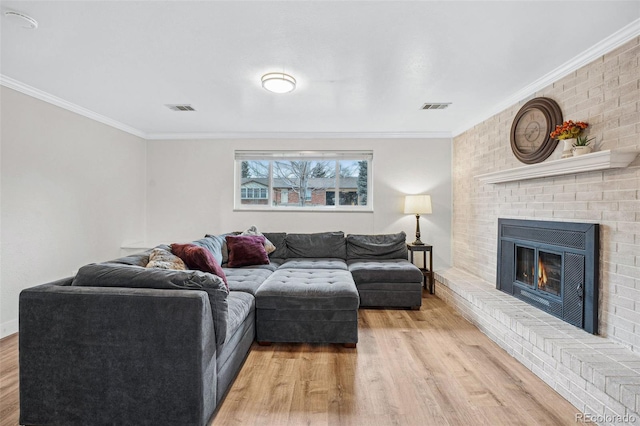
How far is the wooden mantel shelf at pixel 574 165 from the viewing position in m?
2.05

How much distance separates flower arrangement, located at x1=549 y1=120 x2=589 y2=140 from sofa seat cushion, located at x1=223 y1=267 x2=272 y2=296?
2888 mm

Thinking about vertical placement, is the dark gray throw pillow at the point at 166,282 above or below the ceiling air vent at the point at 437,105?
below

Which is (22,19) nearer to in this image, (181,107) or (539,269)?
(181,107)

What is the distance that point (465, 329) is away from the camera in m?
3.21

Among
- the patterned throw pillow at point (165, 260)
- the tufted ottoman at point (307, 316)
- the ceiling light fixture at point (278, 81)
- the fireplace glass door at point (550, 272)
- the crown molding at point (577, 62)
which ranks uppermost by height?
the crown molding at point (577, 62)

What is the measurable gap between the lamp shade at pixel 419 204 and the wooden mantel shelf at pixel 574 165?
50.9 inches

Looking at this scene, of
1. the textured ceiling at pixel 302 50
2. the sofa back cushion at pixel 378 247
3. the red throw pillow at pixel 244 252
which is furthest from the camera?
the sofa back cushion at pixel 378 247

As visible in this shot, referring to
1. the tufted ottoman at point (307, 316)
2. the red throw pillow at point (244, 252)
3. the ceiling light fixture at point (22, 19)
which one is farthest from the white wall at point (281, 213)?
the ceiling light fixture at point (22, 19)

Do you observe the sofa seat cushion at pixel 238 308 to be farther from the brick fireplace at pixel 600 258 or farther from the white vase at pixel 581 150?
the white vase at pixel 581 150

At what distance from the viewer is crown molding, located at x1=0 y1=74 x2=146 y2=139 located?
2.94 m

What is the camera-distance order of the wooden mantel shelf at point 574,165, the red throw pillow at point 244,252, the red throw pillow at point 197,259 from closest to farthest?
the wooden mantel shelf at point 574,165 → the red throw pillow at point 197,259 → the red throw pillow at point 244,252

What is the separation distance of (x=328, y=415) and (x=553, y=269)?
93.4 inches

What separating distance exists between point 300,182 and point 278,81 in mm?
2570

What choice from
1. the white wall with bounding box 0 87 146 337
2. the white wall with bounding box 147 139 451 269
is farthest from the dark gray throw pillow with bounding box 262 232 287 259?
the white wall with bounding box 0 87 146 337
